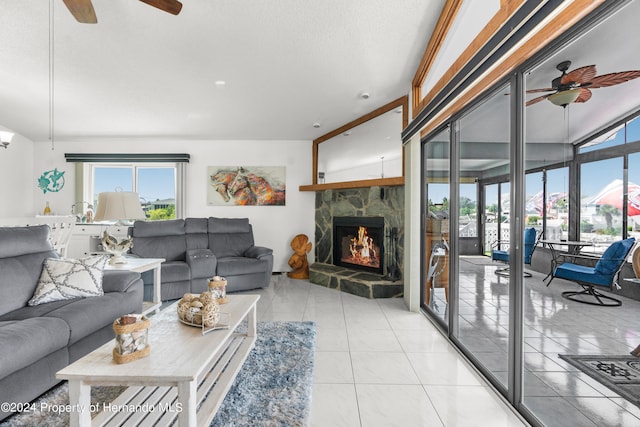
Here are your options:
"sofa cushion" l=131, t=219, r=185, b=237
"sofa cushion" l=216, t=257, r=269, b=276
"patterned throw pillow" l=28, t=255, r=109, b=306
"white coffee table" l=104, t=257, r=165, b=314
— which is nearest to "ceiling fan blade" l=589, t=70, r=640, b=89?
"patterned throw pillow" l=28, t=255, r=109, b=306

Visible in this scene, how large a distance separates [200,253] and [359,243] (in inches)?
92.0

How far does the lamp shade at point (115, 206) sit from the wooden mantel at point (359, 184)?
283 cm

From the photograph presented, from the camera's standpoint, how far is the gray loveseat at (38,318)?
161 cm

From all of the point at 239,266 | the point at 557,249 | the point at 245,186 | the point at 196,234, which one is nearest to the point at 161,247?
Result: the point at 196,234

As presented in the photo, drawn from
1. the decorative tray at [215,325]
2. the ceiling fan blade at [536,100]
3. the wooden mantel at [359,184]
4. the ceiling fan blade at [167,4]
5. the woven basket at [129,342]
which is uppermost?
the ceiling fan blade at [167,4]

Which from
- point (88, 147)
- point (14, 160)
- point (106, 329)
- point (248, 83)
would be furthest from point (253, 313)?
point (14, 160)

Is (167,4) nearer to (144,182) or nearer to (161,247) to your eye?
(161,247)

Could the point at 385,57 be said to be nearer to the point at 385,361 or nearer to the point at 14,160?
the point at 385,361

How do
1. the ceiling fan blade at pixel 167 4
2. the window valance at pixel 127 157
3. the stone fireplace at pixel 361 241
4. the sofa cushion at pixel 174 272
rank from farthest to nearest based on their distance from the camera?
1. the window valance at pixel 127 157
2. the stone fireplace at pixel 361 241
3. the sofa cushion at pixel 174 272
4. the ceiling fan blade at pixel 167 4

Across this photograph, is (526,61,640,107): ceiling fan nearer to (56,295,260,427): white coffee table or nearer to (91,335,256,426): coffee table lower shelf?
(56,295,260,427): white coffee table

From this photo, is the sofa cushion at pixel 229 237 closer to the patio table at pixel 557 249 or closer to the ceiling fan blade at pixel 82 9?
the ceiling fan blade at pixel 82 9

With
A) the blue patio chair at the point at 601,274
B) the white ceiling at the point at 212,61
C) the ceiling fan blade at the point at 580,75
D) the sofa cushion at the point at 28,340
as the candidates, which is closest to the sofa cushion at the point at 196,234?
the white ceiling at the point at 212,61

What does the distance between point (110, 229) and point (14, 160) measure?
2039 mm

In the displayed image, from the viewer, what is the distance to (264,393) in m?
1.87
